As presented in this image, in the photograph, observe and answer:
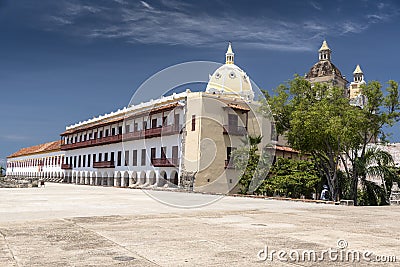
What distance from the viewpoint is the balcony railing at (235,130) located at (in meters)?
35.8

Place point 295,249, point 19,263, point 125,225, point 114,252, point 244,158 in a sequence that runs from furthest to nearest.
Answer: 1. point 244,158
2. point 125,225
3. point 295,249
4. point 114,252
5. point 19,263

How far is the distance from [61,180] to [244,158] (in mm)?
39518

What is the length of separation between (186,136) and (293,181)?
10.5m

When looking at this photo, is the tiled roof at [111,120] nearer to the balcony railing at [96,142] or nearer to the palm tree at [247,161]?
the balcony railing at [96,142]

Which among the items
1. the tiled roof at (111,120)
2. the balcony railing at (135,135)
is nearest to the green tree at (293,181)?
the balcony railing at (135,135)

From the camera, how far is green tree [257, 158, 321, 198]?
95.5ft

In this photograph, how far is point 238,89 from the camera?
4359cm

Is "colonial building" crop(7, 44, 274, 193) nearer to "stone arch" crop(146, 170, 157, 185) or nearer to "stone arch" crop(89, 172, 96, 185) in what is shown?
"stone arch" crop(146, 170, 157, 185)

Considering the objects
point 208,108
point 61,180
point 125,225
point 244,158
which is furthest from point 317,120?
point 61,180

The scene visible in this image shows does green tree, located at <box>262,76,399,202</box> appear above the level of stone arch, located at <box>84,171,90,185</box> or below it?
above

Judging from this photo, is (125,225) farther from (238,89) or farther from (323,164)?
(238,89)

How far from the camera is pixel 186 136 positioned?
35.7 meters

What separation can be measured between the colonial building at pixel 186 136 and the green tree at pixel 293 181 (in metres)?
3.74

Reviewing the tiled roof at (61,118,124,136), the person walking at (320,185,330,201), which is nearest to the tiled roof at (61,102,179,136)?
the tiled roof at (61,118,124,136)
